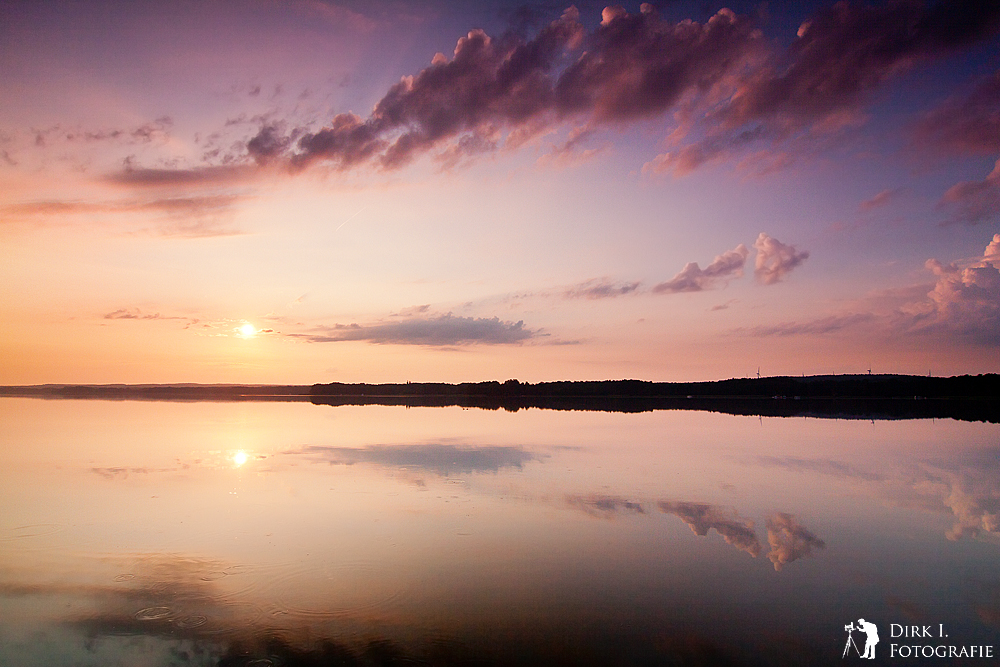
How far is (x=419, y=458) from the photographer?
24938 mm

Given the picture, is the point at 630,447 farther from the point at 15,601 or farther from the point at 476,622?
the point at 15,601

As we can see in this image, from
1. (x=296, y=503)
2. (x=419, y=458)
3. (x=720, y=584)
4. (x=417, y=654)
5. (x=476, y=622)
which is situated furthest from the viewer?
(x=419, y=458)

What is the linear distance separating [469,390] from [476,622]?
156 meters

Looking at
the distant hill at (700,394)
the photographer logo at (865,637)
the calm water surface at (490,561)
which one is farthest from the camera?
the distant hill at (700,394)

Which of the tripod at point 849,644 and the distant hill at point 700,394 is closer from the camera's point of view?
the tripod at point 849,644

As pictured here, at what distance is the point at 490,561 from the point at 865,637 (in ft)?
19.3

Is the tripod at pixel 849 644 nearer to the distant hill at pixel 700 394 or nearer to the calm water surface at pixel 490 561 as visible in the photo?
the calm water surface at pixel 490 561

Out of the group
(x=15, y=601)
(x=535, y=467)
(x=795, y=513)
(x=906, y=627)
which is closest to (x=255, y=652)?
(x=15, y=601)

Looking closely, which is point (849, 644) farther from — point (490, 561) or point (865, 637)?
point (490, 561)

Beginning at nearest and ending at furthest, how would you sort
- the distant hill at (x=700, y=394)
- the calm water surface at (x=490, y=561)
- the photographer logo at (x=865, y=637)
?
the photographer logo at (x=865, y=637)
the calm water surface at (x=490, y=561)
the distant hill at (x=700, y=394)

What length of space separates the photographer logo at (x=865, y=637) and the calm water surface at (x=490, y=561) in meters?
0.10

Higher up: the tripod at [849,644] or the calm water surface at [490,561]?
the calm water surface at [490,561]

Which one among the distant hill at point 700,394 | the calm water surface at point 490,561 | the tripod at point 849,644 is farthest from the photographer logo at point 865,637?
the distant hill at point 700,394

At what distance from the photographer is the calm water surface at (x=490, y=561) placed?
24.8ft
